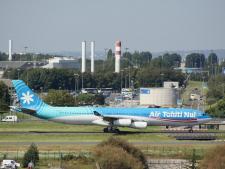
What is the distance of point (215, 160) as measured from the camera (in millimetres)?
62594

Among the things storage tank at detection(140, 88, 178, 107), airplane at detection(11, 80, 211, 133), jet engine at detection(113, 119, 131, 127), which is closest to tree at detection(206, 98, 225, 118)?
storage tank at detection(140, 88, 178, 107)

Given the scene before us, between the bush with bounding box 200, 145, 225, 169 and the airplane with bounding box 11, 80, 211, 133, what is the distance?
Answer: 108 ft

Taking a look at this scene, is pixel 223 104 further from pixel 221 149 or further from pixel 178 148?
pixel 221 149

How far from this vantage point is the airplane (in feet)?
319

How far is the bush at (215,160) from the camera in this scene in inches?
2438

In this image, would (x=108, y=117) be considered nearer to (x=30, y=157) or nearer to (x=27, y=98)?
(x=27, y=98)

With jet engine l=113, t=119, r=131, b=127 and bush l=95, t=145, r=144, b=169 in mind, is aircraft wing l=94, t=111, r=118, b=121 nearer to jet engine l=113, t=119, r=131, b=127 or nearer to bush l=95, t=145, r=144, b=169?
jet engine l=113, t=119, r=131, b=127

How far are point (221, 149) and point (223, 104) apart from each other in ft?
245

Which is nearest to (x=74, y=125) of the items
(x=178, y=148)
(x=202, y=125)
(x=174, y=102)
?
(x=202, y=125)

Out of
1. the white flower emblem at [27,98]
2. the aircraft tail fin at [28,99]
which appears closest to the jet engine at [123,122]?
the aircraft tail fin at [28,99]

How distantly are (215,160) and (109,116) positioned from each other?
3515cm

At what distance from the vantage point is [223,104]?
138 meters

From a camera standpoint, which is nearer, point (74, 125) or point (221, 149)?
point (221, 149)

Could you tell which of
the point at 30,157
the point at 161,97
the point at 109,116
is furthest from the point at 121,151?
the point at 161,97
